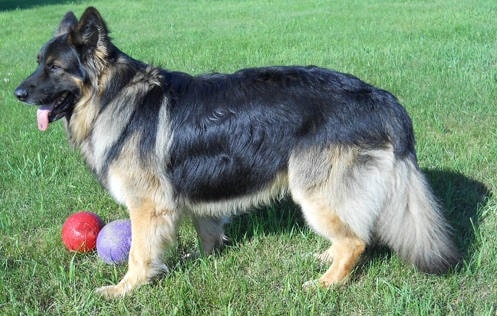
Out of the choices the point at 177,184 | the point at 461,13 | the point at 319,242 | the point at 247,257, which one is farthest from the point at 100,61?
the point at 461,13

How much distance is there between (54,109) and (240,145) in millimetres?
1281

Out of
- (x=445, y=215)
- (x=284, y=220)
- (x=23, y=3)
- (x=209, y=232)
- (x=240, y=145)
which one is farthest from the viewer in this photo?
(x=23, y=3)

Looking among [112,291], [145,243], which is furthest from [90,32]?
[112,291]

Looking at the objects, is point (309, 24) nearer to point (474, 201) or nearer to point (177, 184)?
point (474, 201)

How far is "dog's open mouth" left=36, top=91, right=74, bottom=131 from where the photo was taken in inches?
139

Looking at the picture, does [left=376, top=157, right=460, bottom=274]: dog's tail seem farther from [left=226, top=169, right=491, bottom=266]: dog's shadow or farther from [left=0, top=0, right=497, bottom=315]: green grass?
[left=226, top=169, right=491, bottom=266]: dog's shadow

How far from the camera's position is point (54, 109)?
3.60 metres

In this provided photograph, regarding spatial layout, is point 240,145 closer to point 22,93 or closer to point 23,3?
point 22,93

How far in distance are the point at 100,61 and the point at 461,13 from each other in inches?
506

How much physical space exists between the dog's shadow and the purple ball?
0.88 m

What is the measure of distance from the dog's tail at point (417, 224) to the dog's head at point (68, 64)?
2.11 metres

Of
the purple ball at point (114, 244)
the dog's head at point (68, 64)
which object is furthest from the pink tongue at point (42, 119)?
the purple ball at point (114, 244)

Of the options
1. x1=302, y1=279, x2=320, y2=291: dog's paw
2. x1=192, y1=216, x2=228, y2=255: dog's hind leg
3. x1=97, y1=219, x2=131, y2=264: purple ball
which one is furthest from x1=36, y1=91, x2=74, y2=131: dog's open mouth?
x1=302, y1=279, x2=320, y2=291: dog's paw

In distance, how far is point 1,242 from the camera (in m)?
4.24
